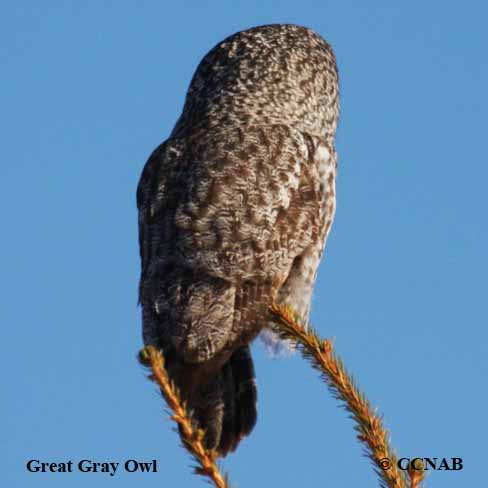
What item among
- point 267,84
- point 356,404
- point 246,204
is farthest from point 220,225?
point 356,404

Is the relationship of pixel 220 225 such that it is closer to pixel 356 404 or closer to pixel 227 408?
pixel 227 408

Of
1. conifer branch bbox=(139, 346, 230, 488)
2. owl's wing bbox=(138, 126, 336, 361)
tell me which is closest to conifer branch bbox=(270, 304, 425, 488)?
conifer branch bbox=(139, 346, 230, 488)

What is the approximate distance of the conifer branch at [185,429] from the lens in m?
3.77

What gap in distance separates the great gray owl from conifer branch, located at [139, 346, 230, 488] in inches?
108

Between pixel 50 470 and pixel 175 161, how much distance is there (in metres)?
2.76

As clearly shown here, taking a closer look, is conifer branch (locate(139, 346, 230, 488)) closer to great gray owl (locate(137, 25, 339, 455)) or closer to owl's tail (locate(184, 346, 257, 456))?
great gray owl (locate(137, 25, 339, 455))

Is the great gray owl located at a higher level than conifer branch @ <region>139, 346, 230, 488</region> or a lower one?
higher

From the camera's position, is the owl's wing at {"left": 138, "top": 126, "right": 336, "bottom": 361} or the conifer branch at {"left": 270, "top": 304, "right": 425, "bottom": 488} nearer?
the conifer branch at {"left": 270, "top": 304, "right": 425, "bottom": 488}

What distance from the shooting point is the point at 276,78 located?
8586 mm

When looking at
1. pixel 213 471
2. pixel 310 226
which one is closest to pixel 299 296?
pixel 310 226

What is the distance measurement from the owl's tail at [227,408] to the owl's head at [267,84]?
5.89 feet

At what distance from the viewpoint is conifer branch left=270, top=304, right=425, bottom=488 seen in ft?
12.5

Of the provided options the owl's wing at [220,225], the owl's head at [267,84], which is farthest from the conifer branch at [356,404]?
the owl's head at [267,84]

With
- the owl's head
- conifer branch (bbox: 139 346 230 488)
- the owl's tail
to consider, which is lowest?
conifer branch (bbox: 139 346 230 488)
